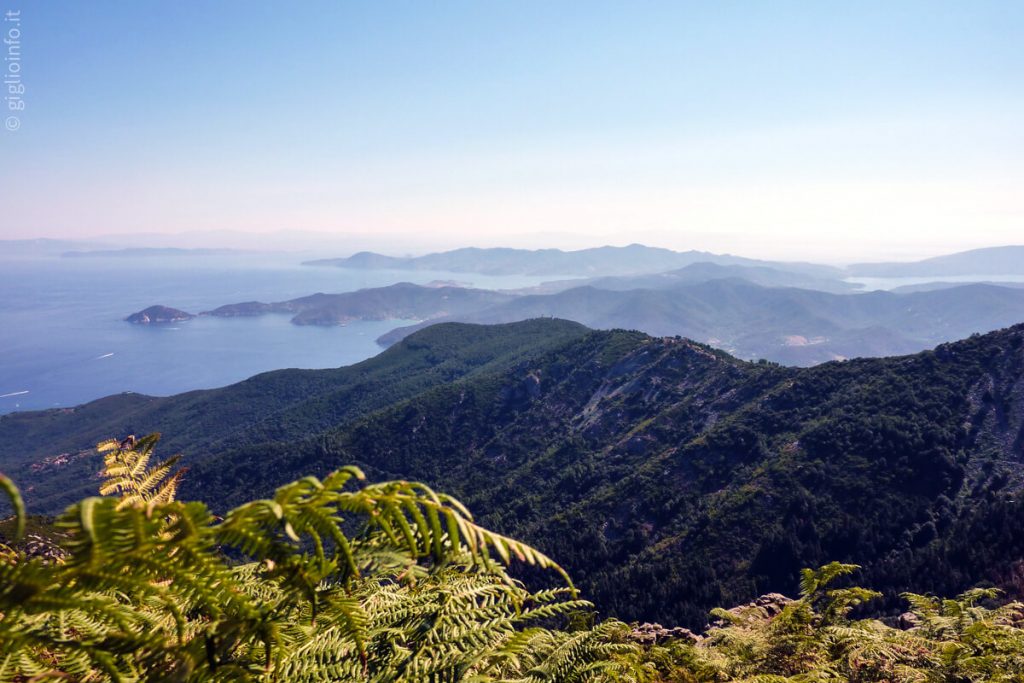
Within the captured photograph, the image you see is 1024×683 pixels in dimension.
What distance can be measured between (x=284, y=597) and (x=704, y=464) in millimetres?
60857

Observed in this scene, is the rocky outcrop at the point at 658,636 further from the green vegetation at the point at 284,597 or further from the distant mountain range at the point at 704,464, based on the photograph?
the distant mountain range at the point at 704,464

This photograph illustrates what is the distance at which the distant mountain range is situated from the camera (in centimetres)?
4003

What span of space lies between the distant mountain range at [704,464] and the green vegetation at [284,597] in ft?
117

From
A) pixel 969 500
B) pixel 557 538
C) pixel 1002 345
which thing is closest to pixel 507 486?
pixel 557 538

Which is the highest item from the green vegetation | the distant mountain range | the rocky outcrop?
the green vegetation

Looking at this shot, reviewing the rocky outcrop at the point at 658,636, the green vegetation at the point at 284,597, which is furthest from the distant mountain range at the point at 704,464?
the green vegetation at the point at 284,597

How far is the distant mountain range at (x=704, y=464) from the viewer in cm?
4003

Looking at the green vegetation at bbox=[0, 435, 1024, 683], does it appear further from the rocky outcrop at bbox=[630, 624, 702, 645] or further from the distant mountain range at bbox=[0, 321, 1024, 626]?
the distant mountain range at bbox=[0, 321, 1024, 626]

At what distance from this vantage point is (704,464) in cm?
5722

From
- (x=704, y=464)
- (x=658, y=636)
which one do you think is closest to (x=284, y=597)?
(x=658, y=636)

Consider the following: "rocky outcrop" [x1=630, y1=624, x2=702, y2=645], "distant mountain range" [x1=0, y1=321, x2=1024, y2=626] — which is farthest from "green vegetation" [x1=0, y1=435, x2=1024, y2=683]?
"distant mountain range" [x1=0, y1=321, x2=1024, y2=626]

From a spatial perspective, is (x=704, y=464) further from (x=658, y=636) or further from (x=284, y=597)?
(x=284, y=597)

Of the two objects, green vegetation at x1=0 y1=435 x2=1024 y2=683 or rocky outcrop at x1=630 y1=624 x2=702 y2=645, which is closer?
green vegetation at x1=0 y1=435 x2=1024 y2=683

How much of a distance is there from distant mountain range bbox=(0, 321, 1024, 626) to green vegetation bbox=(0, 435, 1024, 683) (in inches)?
1401
